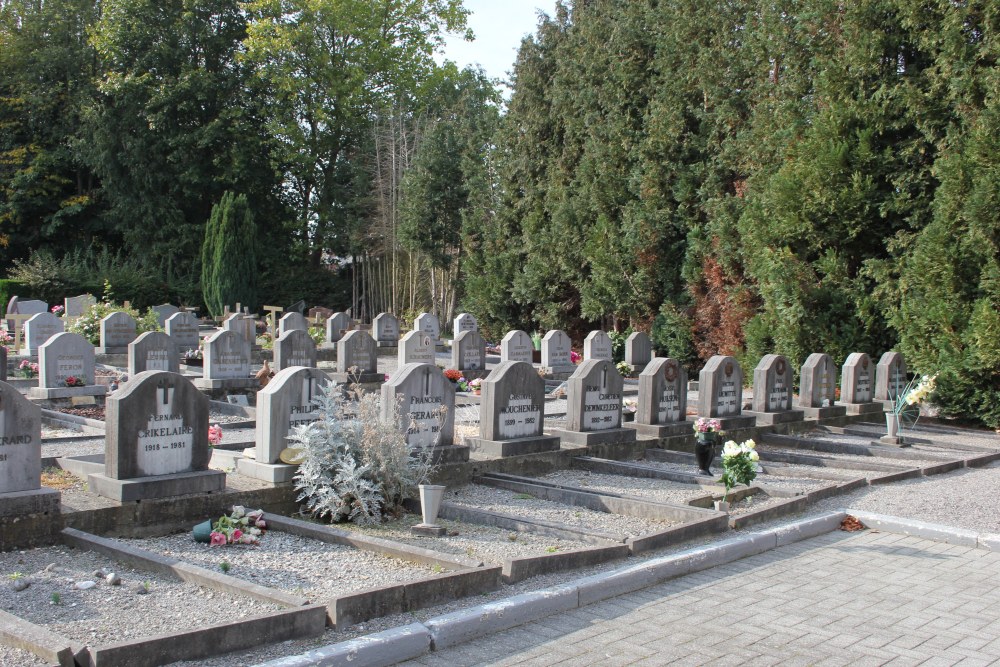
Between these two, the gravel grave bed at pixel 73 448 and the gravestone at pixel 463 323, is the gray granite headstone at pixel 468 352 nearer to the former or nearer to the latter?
the gravestone at pixel 463 323

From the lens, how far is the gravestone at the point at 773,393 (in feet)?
38.8

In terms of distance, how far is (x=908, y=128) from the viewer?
47.9 ft

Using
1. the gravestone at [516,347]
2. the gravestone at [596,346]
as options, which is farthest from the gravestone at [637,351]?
the gravestone at [516,347]

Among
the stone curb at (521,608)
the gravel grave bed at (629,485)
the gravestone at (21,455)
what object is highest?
the gravestone at (21,455)

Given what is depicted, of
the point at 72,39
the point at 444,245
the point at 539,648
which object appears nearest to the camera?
the point at 539,648

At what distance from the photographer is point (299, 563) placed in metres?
5.59

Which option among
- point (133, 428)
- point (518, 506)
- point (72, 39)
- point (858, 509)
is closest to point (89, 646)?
point (133, 428)

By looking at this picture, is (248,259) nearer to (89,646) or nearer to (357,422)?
(357,422)

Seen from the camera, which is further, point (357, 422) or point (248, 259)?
point (248, 259)

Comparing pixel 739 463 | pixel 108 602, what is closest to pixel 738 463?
pixel 739 463

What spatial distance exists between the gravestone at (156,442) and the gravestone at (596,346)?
1192 centimetres

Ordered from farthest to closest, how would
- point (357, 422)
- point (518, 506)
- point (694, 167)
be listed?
point (694, 167) → point (518, 506) → point (357, 422)

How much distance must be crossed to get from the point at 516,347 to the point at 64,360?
7.80 metres

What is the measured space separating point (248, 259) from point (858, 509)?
28148 millimetres
